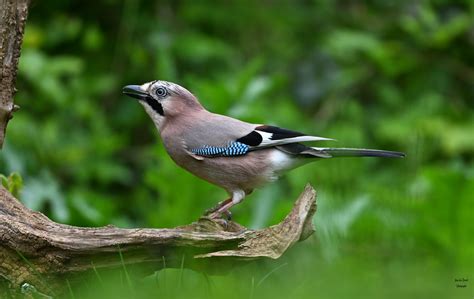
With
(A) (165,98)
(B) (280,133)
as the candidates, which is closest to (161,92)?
(A) (165,98)

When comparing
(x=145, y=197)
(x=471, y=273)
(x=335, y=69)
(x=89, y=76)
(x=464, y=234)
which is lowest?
(x=471, y=273)

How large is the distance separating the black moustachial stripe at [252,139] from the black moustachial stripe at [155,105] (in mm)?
508

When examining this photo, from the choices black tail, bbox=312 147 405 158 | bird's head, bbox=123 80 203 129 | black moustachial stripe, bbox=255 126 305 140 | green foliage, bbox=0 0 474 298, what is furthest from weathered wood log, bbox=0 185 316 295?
green foliage, bbox=0 0 474 298

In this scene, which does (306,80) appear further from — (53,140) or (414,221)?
(414,221)

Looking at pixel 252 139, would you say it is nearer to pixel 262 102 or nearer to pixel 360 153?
pixel 360 153

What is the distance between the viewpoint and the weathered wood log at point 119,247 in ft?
12.0

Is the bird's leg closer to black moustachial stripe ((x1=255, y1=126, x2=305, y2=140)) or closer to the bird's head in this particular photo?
black moustachial stripe ((x1=255, y1=126, x2=305, y2=140))

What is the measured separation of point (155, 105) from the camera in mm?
4773

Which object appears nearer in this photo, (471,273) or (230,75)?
(471,273)

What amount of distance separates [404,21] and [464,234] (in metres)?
3.61

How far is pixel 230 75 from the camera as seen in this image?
8.49 metres

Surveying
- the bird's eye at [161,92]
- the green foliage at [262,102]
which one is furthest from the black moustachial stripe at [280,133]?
the green foliage at [262,102]

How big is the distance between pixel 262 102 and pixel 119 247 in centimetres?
409

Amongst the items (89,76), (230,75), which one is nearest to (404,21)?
(230,75)
